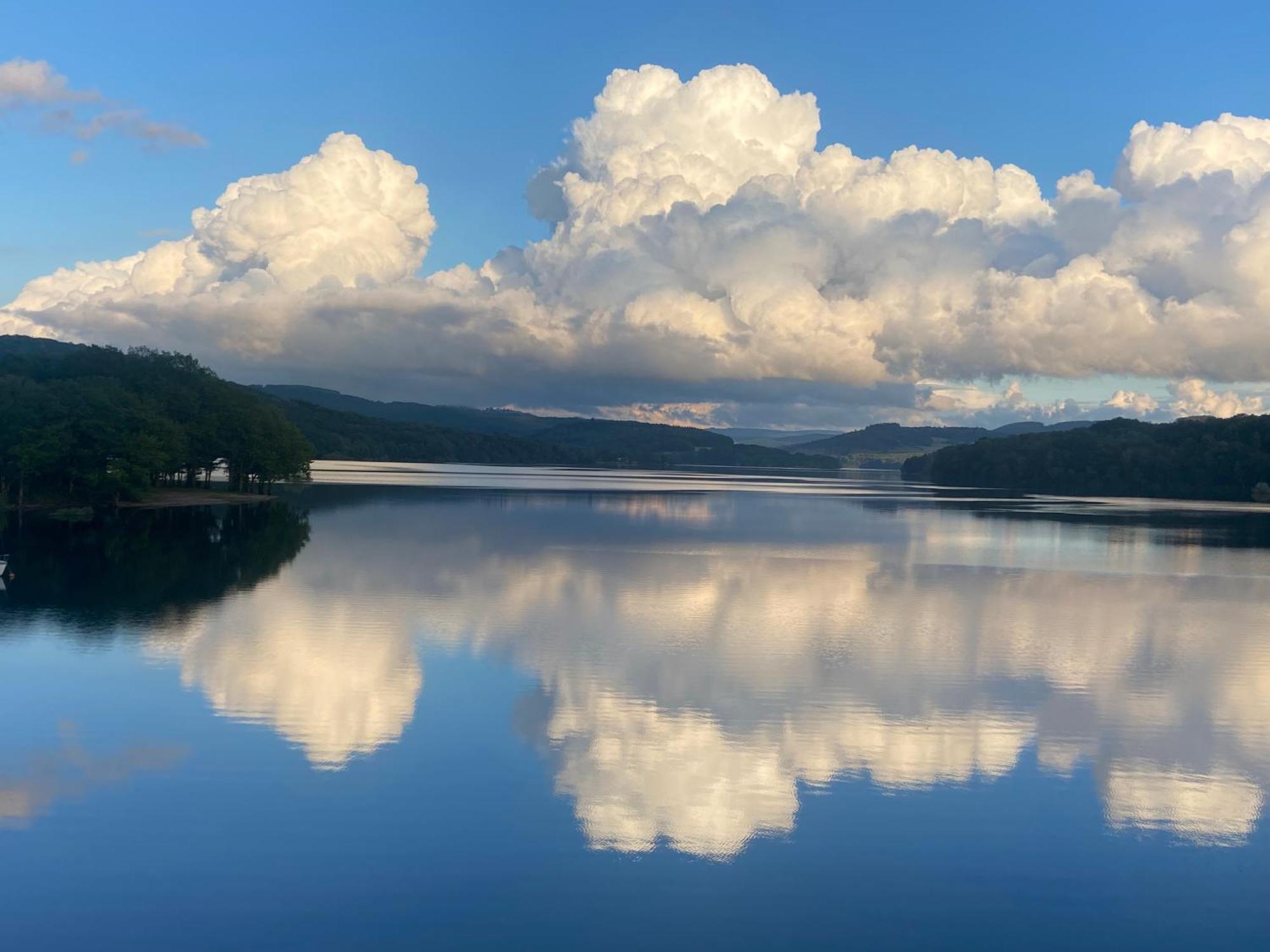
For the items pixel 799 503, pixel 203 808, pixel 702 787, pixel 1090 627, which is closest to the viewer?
pixel 203 808

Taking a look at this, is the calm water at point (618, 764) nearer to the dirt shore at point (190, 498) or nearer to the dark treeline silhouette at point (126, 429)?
the dark treeline silhouette at point (126, 429)

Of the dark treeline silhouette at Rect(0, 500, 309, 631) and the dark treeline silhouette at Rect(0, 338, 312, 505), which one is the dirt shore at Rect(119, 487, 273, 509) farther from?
the dark treeline silhouette at Rect(0, 500, 309, 631)

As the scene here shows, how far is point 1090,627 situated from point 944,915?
25068 mm

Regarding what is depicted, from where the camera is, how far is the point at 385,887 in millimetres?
13367

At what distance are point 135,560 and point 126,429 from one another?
99.3 feet

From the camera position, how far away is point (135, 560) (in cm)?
4538

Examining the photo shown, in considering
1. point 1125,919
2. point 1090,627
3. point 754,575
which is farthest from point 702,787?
point 754,575

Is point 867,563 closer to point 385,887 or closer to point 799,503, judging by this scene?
point 385,887

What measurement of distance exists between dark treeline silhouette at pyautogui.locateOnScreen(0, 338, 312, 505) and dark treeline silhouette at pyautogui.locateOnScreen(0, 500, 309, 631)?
12.3 feet

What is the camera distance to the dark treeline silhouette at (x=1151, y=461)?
156 metres

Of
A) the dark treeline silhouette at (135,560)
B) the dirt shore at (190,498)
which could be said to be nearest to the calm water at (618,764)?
the dark treeline silhouette at (135,560)

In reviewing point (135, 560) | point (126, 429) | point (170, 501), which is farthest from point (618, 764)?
point (170, 501)

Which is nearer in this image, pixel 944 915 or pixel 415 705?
pixel 944 915

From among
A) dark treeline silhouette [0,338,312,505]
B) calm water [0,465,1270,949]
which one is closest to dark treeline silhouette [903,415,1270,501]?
dark treeline silhouette [0,338,312,505]
